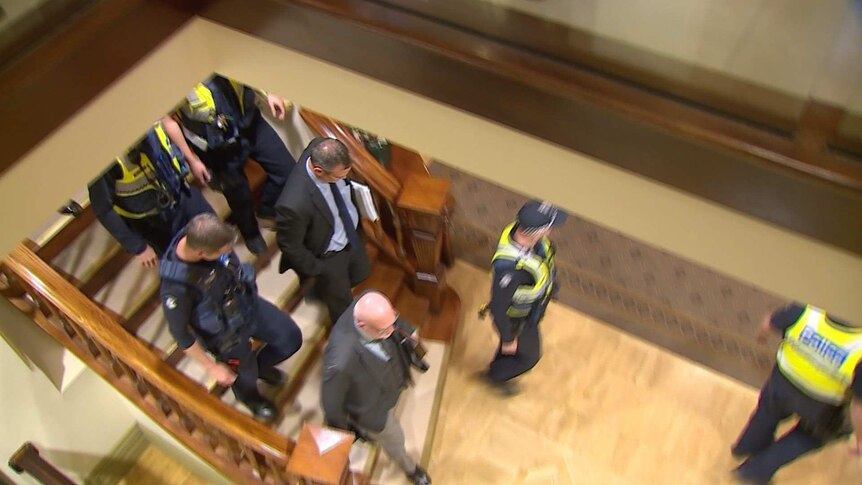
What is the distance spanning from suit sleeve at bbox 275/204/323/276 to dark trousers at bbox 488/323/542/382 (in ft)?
3.35

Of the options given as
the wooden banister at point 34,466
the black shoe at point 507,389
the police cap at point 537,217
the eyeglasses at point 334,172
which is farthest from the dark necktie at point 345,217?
the wooden banister at point 34,466

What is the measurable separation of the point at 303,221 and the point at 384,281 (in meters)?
1.03

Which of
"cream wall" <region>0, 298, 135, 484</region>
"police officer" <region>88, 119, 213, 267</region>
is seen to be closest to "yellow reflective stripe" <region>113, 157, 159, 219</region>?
"police officer" <region>88, 119, 213, 267</region>

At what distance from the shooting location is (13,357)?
127 inches

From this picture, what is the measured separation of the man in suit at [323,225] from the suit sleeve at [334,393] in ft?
1.94

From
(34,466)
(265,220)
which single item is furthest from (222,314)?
(34,466)

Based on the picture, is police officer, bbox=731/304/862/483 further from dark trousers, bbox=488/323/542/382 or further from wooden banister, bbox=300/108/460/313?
wooden banister, bbox=300/108/460/313

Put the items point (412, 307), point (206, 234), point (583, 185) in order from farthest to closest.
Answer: point (412, 307)
point (206, 234)
point (583, 185)

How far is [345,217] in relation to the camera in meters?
3.29

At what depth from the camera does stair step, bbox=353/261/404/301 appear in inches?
158

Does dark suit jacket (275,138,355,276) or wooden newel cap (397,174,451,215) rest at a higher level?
wooden newel cap (397,174,451,215)

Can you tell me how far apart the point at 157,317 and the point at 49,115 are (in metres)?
1.98

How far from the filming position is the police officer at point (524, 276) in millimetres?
2980

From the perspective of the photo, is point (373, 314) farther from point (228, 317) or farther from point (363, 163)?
point (363, 163)
